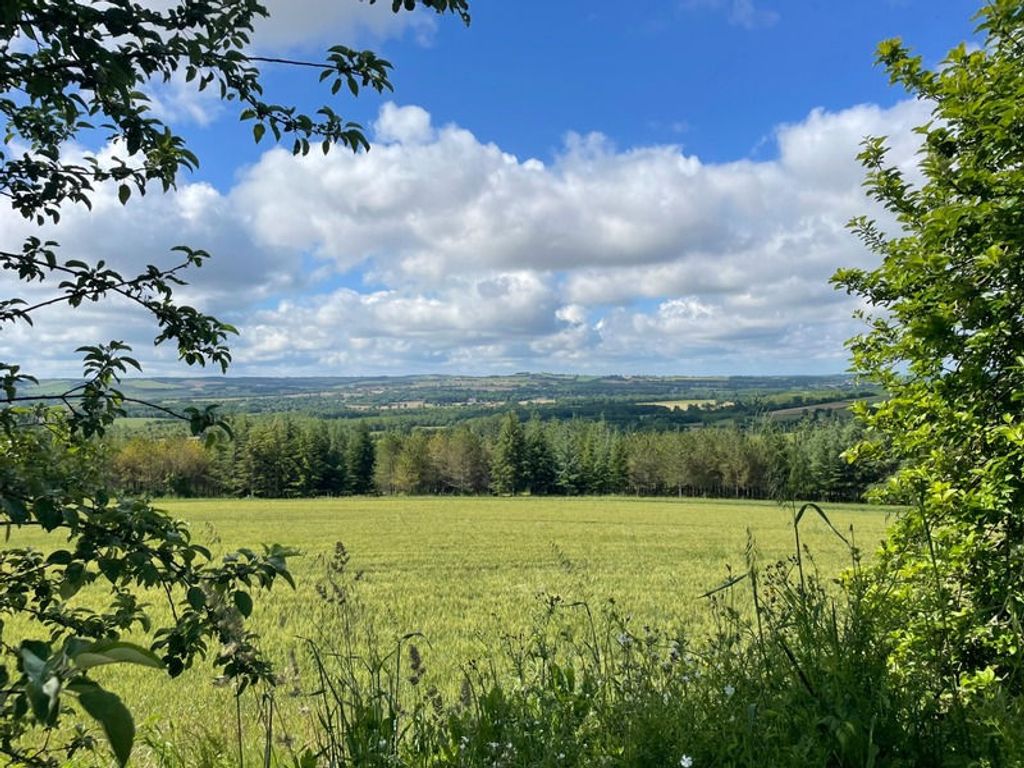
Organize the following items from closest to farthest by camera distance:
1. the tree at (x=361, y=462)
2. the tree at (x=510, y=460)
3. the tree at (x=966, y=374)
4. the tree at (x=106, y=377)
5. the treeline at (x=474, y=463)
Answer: the tree at (x=106, y=377) → the tree at (x=966, y=374) → the treeline at (x=474, y=463) → the tree at (x=510, y=460) → the tree at (x=361, y=462)

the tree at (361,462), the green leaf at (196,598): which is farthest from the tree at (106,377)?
the tree at (361,462)

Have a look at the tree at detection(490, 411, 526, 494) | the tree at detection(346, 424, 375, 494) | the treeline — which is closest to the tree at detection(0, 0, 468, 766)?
the treeline

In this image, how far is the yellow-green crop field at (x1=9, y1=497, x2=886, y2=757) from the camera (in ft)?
29.8

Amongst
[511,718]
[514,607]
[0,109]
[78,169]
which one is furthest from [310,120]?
[514,607]

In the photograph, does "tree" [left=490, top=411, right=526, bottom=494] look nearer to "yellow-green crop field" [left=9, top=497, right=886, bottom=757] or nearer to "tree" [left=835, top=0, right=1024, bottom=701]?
"yellow-green crop field" [left=9, top=497, right=886, bottom=757]

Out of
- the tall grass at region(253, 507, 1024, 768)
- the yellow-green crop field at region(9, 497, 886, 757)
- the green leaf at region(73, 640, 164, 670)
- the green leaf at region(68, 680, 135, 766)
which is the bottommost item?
the yellow-green crop field at region(9, 497, 886, 757)

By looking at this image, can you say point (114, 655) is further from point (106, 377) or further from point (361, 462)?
point (361, 462)

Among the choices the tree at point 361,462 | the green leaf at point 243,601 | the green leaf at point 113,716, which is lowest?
the tree at point 361,462

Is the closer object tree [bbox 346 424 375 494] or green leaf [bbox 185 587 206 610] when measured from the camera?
green leaf [bbox 185 587 206 610]

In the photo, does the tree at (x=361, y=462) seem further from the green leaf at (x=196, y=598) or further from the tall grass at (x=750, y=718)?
the green leaf at (x=196, y=598)

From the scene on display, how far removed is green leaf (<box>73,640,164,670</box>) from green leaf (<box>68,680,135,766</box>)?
3 cm

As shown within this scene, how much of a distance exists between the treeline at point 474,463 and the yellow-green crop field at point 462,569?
34454mm

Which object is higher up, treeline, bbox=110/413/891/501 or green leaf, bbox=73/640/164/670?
→ green leaf, bbox=73/640/164/670

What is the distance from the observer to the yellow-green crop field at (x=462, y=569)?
29.8 feet
